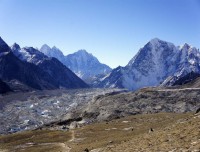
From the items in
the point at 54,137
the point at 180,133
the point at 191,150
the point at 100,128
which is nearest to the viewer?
the point at 191,150

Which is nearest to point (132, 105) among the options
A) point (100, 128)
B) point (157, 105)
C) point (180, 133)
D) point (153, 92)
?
point (157, 105)

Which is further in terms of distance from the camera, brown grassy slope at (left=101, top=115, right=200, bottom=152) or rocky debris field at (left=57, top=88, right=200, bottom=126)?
rocky debris field at (left=57, top=88, right=200, bottom=126)

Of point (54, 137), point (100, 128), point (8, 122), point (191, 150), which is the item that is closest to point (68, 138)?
point (54, 137)

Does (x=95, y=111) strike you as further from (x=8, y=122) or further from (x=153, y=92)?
(x=8, y=122)

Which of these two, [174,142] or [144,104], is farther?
[144,104]

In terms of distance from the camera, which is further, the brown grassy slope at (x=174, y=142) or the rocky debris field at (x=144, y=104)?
the rocky debris field at (x=144, y=104)

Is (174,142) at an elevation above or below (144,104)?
above

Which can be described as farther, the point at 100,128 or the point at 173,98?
the point at 173,98

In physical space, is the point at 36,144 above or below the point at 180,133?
below

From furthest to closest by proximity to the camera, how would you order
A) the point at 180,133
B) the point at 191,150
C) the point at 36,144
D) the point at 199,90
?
the point at 199,90, the point at 36,144, the point at 180,133, the point at 191,150
